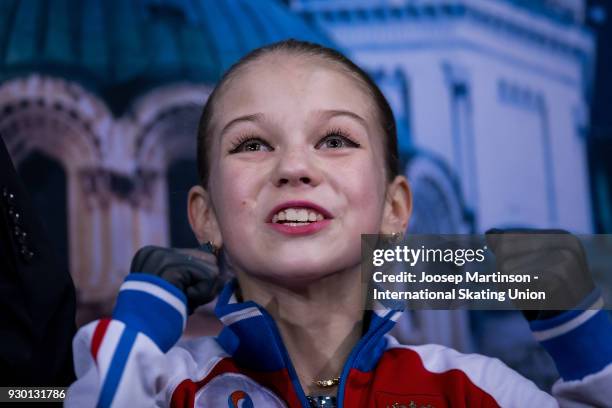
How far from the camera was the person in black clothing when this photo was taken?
1004mm

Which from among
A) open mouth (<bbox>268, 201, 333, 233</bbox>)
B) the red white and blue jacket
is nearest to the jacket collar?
the red white and blue jacket

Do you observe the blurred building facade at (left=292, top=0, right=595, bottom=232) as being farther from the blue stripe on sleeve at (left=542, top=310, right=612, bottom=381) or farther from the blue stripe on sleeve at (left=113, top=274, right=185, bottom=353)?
the blue stripe on sleeve at (left=113, top=274, right=185, bottom=353)

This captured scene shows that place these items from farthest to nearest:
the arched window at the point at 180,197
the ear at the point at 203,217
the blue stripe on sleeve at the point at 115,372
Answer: the arched window at the point at 180,197, the ear at the point at 203,217, the blue stripe on sleeve at the point at 115,372

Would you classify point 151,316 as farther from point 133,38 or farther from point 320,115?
point 133,38

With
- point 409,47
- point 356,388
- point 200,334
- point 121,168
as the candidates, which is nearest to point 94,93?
point 121,168

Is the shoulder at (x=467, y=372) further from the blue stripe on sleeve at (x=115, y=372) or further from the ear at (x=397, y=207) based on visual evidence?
the blue stripe on sleeve at (x=115, y=372)

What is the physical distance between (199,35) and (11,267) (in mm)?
619

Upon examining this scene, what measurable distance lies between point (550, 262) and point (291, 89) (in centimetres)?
42

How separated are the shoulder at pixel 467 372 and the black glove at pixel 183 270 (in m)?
0.27

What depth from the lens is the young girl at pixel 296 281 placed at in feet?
3.26

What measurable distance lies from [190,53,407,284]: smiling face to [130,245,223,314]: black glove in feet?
0.17

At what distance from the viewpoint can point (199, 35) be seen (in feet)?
4.78

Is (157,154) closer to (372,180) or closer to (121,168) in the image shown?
(121,168)

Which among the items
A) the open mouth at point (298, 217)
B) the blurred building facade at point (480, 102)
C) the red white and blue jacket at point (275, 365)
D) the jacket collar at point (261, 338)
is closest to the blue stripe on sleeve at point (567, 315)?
the red white and blue jacket at point (275, 365)
